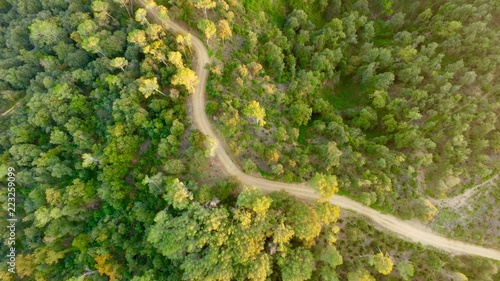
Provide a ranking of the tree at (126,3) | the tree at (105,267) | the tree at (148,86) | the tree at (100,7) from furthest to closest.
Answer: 1. the tree at (126,3)
2. the tree at (100,7)
3. the tree at (148,86)
4. the tree at (105,267)

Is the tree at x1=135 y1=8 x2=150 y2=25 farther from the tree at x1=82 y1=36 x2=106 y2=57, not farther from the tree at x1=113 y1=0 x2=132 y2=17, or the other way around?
the tree at x1=82 y1=36 x2=106 y2=57

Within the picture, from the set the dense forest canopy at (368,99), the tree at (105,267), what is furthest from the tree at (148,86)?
the tree at (105,267)

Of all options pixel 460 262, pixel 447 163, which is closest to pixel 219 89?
pixel 447 163

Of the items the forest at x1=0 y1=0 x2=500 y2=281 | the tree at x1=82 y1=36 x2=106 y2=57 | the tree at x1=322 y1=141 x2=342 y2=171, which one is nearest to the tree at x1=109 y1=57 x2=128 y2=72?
the forest at x1=0 y1=0 x2=500 y2=281

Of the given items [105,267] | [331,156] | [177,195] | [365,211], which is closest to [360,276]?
[365,211]

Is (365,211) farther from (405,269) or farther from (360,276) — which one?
(360,276)

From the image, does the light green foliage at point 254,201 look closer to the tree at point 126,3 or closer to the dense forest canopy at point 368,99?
the dense forest canopy at point 368,99
